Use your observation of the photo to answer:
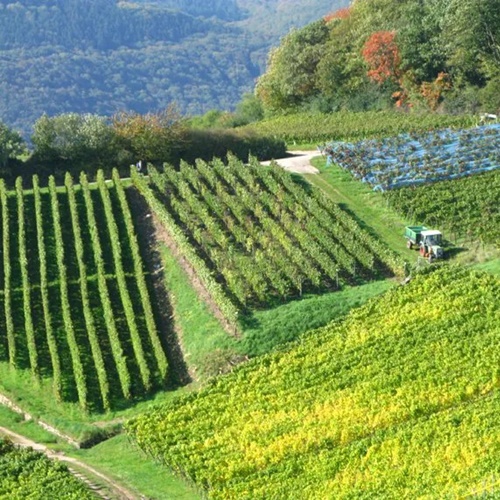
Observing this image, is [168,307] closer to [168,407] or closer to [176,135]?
[168,407]

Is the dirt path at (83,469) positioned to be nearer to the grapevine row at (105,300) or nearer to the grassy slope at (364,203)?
the grapevine row at (105,300)

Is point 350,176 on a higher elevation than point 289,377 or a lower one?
higher

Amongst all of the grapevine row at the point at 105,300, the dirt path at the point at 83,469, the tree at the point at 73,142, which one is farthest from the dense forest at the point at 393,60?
the dirt path at the point at 83,469

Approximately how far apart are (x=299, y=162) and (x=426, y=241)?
15612 millimetres

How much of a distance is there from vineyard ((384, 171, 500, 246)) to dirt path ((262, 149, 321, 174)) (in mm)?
6938

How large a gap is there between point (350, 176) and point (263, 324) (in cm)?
1656

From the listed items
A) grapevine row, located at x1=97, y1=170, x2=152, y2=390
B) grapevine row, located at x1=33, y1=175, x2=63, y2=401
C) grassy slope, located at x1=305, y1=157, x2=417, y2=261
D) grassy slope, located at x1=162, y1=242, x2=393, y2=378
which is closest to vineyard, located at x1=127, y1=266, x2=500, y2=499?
grassy slope, located at x1=162, y1=242, x2=393, y2=378

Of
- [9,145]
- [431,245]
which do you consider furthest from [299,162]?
[9,145]

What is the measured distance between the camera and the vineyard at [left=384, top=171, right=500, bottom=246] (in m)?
51.1

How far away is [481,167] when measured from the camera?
5794 centimetres

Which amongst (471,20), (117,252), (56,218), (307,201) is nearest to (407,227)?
(307,201)

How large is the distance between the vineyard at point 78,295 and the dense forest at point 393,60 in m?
28.3

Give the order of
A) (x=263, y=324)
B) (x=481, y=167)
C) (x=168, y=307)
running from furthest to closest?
(x=481, y=167) → (x=168, y=307) → (x=263, y=324)

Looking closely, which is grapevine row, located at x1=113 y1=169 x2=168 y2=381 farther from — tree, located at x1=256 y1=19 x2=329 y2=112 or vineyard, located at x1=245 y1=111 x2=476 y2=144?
tree, located at x1=256 y1=19 x2=329 y2=112
